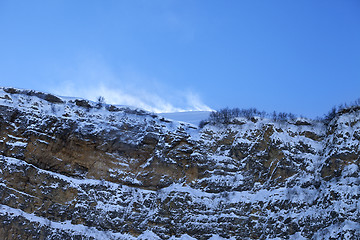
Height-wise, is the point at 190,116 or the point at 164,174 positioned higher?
the point at 190,116

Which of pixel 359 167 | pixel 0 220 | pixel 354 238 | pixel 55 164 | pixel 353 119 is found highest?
pixel 353 119

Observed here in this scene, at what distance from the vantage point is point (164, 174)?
32094mm

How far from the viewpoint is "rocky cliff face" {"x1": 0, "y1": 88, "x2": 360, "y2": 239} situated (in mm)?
29016

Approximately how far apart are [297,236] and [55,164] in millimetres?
14857

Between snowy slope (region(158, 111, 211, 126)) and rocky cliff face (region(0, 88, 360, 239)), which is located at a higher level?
snowy slope (region(158, 111, 211, 126))

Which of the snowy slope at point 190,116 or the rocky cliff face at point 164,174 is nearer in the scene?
the rocky cliff face at point 164,174

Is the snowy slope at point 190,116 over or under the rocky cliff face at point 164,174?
over

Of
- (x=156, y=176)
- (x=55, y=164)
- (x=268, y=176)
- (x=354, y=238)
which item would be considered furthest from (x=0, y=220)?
(x=354, y=238)

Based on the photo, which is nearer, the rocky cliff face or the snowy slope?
the rocky cliff face

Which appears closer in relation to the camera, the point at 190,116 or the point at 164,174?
the point at 164,174

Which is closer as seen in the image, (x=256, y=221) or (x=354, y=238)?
(x=354, y=238)

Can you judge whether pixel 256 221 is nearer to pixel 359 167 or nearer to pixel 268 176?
pixel 268 176

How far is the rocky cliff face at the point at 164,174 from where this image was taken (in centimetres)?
2902

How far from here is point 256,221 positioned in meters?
29.5
